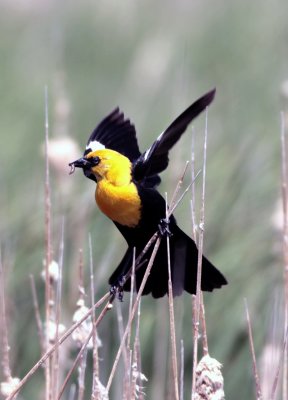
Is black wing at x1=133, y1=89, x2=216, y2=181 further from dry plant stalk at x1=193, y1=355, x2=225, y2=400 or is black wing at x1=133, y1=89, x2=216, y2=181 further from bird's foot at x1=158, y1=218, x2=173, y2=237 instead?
dry plant stalk at x1=193, y1=355, x2=225, y2=400

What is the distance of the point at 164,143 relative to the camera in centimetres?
194

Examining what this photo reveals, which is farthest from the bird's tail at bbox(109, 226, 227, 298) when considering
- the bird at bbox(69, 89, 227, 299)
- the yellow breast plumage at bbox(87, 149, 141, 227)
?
Result: the yellow breast plumage at bbox(87, 149, 141, 227)

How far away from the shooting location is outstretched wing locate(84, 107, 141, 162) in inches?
92.0

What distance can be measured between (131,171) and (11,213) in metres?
1.83

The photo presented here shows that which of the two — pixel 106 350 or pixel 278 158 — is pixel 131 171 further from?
pixel 278 158

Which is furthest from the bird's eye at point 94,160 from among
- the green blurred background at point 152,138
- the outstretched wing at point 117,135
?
the green blurred background at point 152,138

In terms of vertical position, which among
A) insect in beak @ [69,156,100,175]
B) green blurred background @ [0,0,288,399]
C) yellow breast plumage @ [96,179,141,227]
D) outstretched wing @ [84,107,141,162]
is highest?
green blurred background @ [0,0,288,399]

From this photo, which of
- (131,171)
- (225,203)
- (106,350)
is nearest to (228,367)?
(106,350)

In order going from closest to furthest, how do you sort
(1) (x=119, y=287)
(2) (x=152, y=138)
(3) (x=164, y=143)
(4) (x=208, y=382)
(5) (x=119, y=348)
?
(4) (x=208, y=382), (5) (x=119, y=348), (3) (x=164, y=143), (1) (x=119, y=287), (2) (x=152, y=138)

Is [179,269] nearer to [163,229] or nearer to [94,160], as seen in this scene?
[163,229]

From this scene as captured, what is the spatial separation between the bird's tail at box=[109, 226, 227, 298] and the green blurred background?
0.17 m

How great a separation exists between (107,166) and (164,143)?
25 cm

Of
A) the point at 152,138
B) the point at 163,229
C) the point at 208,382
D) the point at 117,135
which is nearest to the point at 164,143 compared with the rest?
the point at 163,229

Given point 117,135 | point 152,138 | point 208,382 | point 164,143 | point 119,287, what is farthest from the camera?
point 152,138
